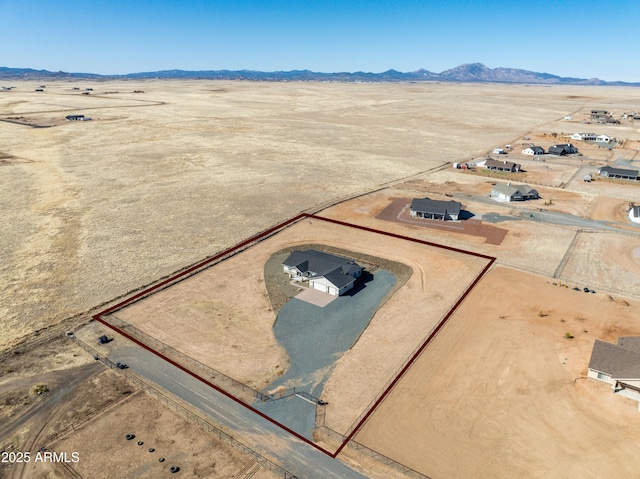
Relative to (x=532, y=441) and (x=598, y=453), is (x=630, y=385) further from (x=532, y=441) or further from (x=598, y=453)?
(x=532, y=441)

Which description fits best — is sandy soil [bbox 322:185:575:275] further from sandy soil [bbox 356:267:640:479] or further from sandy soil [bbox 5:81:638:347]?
sandy soil [bbox 356:267:640:479]

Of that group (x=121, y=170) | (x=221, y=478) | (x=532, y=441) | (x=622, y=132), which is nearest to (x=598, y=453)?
(x=532, y=441)

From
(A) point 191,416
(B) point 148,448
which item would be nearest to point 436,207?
(A) point 191,416

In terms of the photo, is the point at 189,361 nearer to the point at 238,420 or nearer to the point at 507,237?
the point at 238,420

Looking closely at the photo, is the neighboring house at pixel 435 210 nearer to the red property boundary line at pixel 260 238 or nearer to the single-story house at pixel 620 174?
the red property boundary line at pixel 260 238

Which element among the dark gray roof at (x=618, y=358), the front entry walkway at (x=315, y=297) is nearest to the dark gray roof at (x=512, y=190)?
the dark gray roof at (x=618, y=358)
